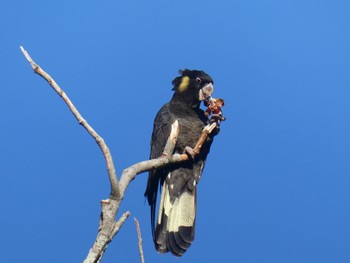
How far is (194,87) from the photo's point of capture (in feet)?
13.9

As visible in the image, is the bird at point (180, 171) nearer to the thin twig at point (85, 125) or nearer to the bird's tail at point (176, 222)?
the bird's tail at point (176, 222)

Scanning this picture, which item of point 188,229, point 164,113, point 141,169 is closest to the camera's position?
point 141,169

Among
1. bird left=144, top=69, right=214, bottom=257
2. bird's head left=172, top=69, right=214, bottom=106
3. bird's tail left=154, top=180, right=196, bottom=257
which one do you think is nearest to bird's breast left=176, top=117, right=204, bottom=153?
bird left=144, top=69, right=214, bottom=257

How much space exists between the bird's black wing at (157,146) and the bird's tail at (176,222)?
0.06m

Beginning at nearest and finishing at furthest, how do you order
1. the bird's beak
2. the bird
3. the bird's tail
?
the bird's tail, the bird, the bird's beak

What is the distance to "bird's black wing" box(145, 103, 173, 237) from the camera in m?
3.81

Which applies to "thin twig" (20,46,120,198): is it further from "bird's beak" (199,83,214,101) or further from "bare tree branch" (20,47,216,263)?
"bird's beak" (199,83,214,101)

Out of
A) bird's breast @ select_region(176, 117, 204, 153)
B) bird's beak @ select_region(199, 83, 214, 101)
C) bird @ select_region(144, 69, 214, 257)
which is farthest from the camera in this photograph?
bird's beak @ select_region(199, 83, 214, 101)

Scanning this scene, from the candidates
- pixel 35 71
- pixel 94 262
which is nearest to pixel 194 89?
pixel 35 71

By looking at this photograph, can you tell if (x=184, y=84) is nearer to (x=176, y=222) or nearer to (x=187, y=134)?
(x=187, y=134)

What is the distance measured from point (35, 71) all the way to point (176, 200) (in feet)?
6.85

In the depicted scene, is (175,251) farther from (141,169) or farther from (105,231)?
(105,231)

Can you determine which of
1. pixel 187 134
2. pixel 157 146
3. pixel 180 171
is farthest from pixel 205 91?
pixel 180 171

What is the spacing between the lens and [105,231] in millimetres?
1757
